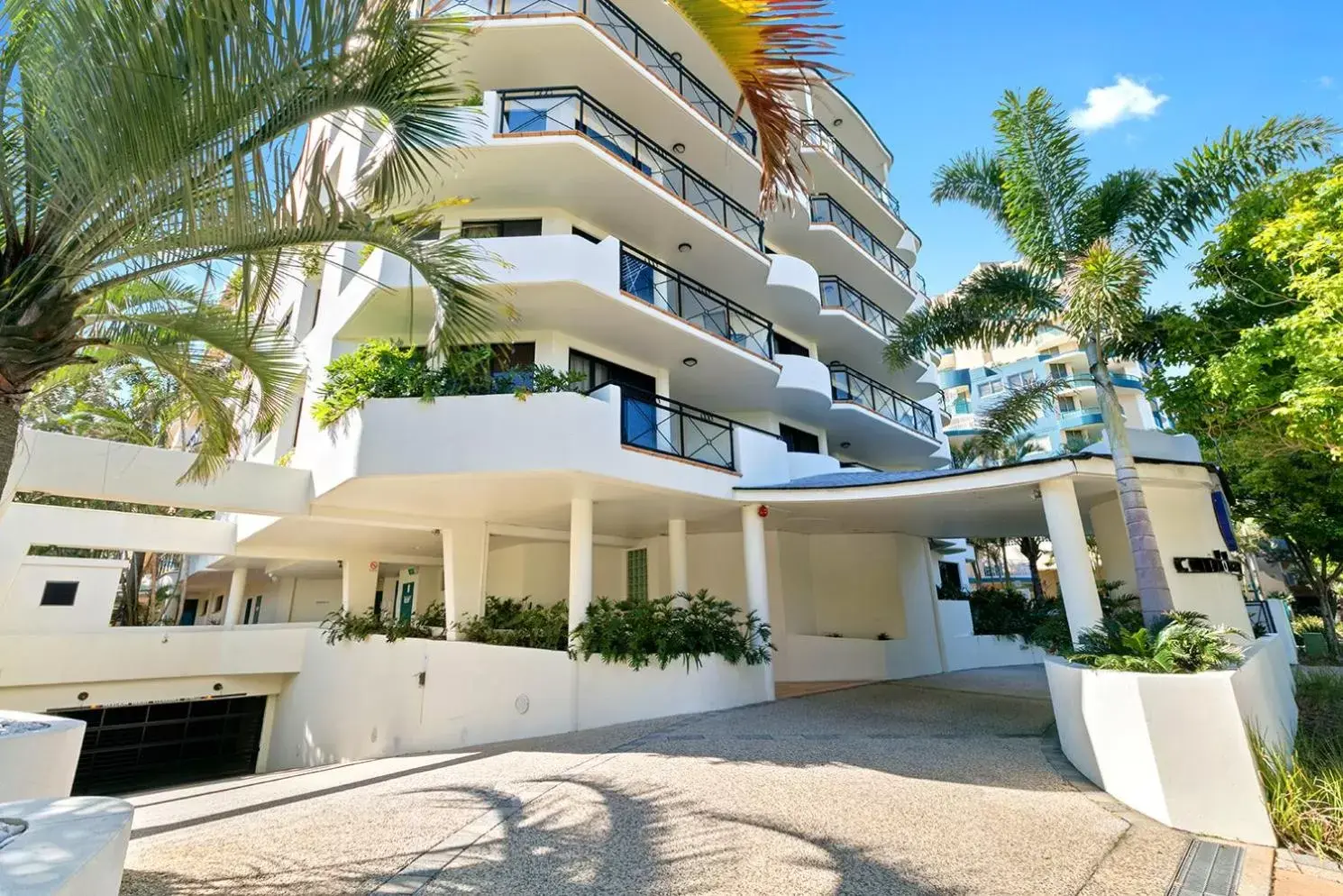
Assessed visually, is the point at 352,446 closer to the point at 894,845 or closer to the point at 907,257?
the point at 894,845

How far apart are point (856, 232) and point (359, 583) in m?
20.0

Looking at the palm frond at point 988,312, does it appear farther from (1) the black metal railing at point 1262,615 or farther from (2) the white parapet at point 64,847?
(2) the white parapet at point 64,847

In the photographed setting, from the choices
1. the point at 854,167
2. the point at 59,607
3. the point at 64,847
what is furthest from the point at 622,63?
the point at 59,607

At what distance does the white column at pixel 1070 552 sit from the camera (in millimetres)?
8914

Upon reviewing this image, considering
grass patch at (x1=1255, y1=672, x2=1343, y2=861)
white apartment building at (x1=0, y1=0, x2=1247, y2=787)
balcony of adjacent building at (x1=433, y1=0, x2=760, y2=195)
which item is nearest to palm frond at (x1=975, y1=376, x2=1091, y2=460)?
white apartment building at (x1=0, y1=0, x2=1247, y2=787)

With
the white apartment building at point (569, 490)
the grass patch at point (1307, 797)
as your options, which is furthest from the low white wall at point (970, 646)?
the grass patch at point (1307, 797)

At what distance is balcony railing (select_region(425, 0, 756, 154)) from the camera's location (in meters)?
12.8

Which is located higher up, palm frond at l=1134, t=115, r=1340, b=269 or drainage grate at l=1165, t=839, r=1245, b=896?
palm frond at l=1134, t=115, r=1340, b=269

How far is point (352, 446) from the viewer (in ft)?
30.9

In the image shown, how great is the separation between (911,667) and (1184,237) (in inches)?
432

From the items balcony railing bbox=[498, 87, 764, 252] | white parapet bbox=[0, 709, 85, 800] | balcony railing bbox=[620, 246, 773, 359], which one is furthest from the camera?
balcony railing bbox=[620, 246, 773, 359]

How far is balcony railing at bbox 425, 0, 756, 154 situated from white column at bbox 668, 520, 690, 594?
7.67m

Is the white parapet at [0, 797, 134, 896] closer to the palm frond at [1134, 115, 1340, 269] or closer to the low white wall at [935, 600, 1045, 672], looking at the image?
the palm frond at [1134, 115, 1340, 269]

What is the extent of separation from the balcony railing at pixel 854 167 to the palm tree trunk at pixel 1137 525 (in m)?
14.7
